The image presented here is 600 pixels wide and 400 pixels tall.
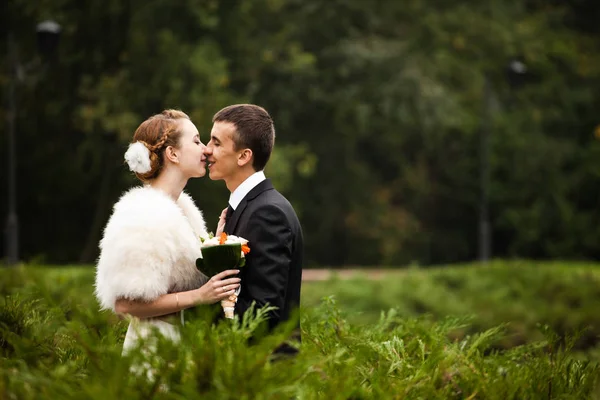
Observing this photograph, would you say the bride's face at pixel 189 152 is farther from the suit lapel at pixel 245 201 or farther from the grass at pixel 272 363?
the grass at pixel 272 363

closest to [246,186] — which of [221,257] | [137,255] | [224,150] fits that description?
[224,150]

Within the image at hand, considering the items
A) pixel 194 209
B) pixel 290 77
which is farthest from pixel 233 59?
pixel 194 209

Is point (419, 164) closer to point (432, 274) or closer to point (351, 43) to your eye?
point (351, 43)

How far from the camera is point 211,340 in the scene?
3426mm

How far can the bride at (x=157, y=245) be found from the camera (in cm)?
391

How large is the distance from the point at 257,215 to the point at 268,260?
211 millimetres

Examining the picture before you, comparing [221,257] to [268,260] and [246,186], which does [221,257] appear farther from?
[246,186]

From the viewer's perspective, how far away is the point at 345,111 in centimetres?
3250

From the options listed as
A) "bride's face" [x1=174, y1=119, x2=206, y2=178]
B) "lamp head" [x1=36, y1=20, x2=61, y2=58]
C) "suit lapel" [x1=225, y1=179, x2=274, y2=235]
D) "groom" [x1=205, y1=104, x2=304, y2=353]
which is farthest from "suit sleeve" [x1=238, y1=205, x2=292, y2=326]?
"lamp head" [x1=36, y1=20, x2=61, y2=58]

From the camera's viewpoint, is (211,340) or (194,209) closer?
(211,340)

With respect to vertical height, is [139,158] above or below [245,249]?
above

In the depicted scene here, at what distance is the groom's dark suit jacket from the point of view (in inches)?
154

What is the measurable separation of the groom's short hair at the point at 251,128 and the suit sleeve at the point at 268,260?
0.90 feet

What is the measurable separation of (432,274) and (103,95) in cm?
1153
